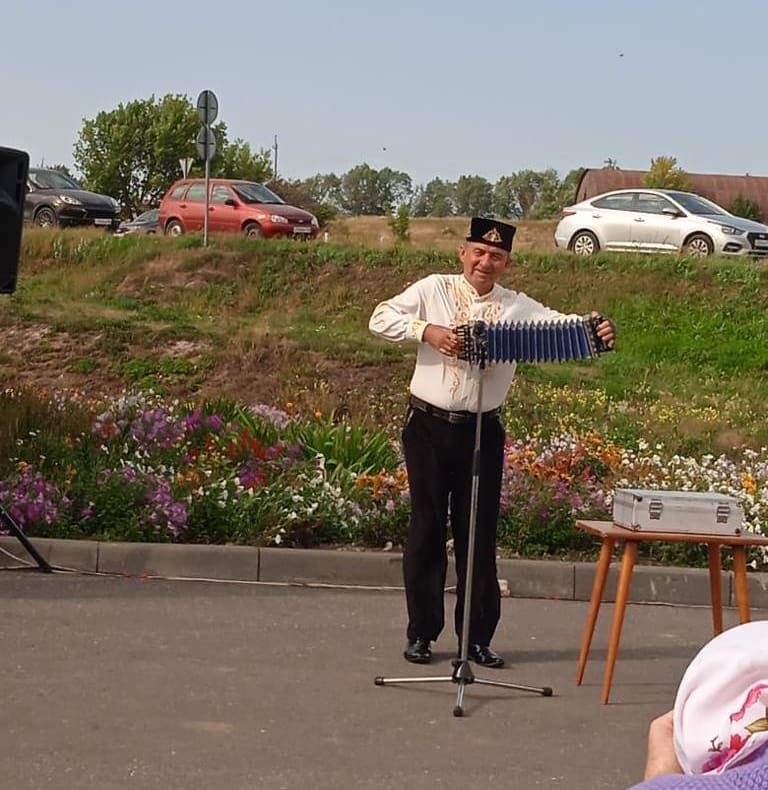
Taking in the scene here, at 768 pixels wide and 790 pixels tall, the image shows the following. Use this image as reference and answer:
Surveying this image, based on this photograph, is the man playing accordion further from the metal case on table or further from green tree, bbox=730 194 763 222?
green tree, bbox=730 194 763 222

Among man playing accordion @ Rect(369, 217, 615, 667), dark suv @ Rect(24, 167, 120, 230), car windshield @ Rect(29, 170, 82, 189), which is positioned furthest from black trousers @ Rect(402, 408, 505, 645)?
car windshield @ Rect(29, 170, 82, 189)

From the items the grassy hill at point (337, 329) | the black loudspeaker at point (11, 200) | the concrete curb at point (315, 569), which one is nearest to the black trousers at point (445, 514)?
the concrete curb at point (315, 569)

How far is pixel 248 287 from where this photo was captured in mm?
22469

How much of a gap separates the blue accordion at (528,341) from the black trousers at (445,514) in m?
0.55

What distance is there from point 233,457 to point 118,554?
5.47 ft

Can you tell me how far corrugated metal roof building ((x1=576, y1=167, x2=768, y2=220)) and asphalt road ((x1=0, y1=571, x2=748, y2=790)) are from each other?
51225mm

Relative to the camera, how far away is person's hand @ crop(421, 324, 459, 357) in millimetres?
6625

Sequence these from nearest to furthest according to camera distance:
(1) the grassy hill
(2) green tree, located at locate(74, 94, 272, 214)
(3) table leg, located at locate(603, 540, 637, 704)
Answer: (3) table leg, located at locate(603, 540, 637, 704) → (1) the grassy hill → (2) green tree, located at locate(74, 94, 272, 214)

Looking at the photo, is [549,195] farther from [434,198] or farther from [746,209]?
[746,209]

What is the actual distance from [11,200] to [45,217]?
950 inches

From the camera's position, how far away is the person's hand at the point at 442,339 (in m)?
6.62

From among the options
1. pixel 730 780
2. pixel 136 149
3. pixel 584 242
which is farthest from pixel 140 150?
pixel 730 780

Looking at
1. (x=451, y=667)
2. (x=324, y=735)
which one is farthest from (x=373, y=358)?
(x=324, y=735)

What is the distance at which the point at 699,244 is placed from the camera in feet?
84.4
